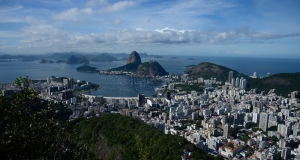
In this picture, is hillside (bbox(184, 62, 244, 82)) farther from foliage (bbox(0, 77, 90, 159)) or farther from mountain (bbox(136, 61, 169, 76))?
foliage (bbox(0, 77, 90, 159))

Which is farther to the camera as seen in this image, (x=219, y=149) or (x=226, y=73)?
(x=226, y=73)

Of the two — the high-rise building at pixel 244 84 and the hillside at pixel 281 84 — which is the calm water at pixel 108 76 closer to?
the high-rise building at pixel 244 84

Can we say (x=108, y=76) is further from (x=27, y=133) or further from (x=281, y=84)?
(x=27, y=133)

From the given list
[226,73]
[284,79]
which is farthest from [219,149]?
[226,73]

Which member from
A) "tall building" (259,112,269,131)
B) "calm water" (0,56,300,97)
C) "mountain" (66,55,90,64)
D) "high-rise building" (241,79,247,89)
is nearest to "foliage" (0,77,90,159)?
"tall building" (259,112,269,131)

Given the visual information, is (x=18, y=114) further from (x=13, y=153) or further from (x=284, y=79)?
(x=284, y=79)

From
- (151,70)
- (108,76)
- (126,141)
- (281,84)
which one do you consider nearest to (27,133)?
(126,141)
